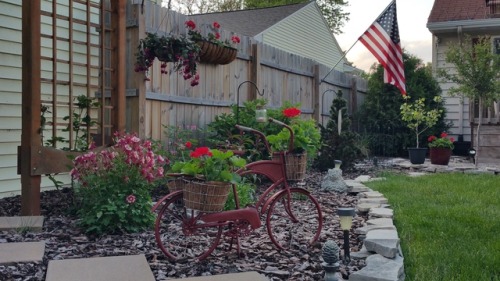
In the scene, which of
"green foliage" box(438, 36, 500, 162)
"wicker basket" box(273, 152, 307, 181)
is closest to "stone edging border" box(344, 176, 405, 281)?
"wicker basket" box(273, 152, 307, 181)

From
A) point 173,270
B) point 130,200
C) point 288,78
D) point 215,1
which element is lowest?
point 173,270

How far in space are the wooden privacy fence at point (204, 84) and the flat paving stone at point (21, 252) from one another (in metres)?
2.19

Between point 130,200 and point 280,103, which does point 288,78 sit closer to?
point 280,103

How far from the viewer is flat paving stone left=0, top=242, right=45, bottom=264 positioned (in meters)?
3.03

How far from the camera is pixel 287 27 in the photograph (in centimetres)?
1786

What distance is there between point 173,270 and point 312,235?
53.2 inches

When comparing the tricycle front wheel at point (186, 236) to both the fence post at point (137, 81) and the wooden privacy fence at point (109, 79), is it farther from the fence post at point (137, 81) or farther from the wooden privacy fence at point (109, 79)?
the fence post at point (137, 81)

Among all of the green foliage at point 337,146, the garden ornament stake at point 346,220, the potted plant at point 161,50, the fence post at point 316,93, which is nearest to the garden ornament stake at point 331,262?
the garden ornament stake at point 346,220

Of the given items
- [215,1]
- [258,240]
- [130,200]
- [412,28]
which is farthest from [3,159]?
[215,1]

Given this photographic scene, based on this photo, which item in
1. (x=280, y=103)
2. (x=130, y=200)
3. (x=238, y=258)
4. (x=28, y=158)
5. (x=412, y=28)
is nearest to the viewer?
(x=238, y=258)

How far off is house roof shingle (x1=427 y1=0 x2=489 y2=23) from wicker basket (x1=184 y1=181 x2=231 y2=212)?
34.1 feet

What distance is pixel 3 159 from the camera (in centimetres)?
577

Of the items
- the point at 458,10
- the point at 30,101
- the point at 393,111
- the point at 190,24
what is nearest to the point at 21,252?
the point at 30,101

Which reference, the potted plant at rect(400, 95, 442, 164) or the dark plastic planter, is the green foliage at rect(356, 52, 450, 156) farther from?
the dark plastic planter
